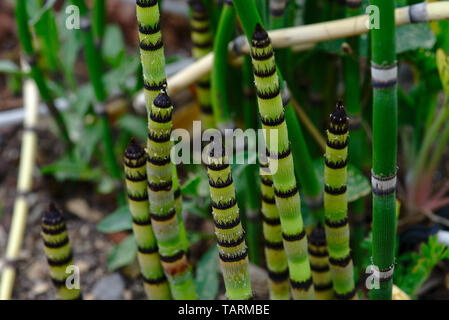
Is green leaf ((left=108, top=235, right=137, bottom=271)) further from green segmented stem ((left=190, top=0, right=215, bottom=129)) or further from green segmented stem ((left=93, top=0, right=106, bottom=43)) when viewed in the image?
green segmented stem ((left=93, top=0, right=106, bottom=43))

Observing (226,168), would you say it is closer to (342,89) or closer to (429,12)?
(429,12)

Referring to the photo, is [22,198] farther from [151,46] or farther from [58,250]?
[151,46]

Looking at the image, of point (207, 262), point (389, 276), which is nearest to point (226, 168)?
point (389, 276)

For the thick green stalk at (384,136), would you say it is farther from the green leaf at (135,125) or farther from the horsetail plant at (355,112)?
the green leaf at (135,125)

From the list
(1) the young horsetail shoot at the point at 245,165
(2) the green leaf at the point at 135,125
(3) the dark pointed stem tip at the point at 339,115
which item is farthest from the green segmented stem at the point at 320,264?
(2) the green leaf at the point at 135,125

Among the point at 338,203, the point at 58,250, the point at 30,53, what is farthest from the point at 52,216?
the point at 30,53

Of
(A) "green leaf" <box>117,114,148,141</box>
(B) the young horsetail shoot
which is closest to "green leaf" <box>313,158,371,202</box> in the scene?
(B) the young horsetail shoot
